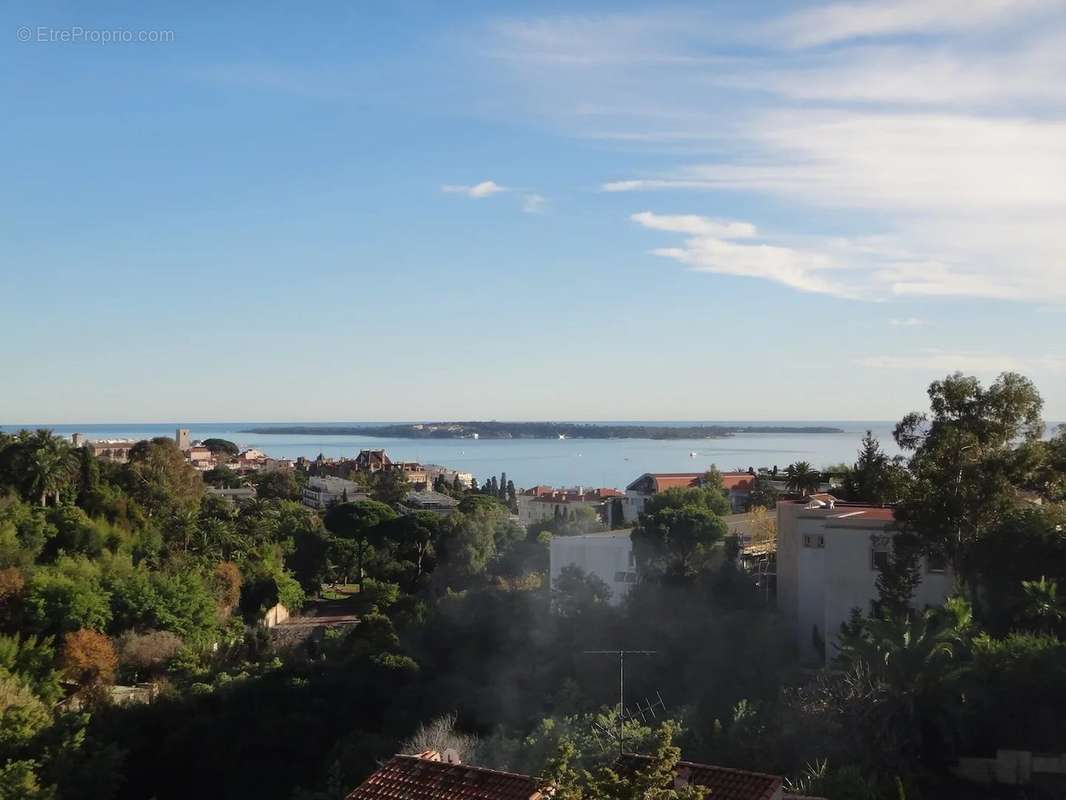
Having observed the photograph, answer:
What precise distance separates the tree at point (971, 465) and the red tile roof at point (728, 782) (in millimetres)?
7795

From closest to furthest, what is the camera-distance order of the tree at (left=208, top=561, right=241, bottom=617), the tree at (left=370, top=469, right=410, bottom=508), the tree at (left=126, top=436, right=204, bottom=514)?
1. the tree at (left=208, top=561, right=241, bottom=617)
2. the tree at (left=126, top=436, right=204, bottom=514)
3. the tree at (left=370, top=469, right=410, bottom=508)

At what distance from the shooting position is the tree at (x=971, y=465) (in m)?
16.2

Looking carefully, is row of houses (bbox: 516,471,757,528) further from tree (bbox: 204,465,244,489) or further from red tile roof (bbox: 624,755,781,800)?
red tile roof (bbox: 624,755,781,800)

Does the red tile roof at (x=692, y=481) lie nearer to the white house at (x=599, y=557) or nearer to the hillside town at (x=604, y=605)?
the hillside town at (x=604, y=605)

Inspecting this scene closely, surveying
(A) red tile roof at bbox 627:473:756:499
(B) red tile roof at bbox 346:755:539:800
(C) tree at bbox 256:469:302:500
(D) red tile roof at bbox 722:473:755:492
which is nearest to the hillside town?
(B) red tile roof at bbox 346:755:539:800

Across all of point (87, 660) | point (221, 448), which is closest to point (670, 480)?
point (87, 660)

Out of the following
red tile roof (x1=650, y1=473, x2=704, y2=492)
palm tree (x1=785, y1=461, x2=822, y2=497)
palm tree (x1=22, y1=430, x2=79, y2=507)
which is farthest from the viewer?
red tile roof (x1=650, y1=473, x2=704, y2=492)

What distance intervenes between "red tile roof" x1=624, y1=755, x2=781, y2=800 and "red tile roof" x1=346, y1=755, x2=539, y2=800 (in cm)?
107

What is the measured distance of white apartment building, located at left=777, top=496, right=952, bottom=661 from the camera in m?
17.3

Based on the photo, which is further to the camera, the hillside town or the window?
the window

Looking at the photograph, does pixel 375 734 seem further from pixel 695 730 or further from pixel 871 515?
pixel 871 515

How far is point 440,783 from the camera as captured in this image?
1020 centimetres

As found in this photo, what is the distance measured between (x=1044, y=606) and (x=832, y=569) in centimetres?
348

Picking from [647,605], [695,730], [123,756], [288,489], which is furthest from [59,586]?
[288,489]
